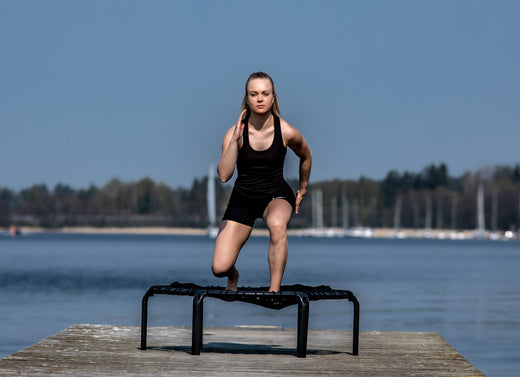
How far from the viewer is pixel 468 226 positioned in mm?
161500

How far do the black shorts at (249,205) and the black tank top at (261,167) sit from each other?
1.7 inches

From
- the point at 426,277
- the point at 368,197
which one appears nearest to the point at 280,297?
the point at 426,277

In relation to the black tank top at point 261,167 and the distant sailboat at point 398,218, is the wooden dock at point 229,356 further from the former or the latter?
the distant sailboat at point 398,218

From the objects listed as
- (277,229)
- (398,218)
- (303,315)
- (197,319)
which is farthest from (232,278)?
(398,218)

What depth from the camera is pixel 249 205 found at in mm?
7754

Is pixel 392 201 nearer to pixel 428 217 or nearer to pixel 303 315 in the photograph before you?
pixel 428 217

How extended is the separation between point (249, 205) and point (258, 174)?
0.99 feet

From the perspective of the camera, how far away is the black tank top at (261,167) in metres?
7.51

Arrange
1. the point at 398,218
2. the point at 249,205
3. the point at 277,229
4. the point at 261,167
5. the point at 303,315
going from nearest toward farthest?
the point at 303,315, the point at 277,229, the point at 261,167, the point at 249,205, the point at 398,218

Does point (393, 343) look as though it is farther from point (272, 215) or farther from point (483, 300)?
point (483, 300)

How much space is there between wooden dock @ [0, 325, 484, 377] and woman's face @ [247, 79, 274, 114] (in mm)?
2042

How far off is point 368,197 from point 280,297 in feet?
572

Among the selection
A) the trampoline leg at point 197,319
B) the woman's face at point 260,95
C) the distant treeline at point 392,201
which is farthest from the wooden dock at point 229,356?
the distant treeline at point 392,201

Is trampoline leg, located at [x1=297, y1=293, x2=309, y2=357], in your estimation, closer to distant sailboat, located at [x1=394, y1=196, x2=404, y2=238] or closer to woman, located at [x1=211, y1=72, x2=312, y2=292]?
woman, located at [x1=211, y1=72, x2=312, y2=292]
